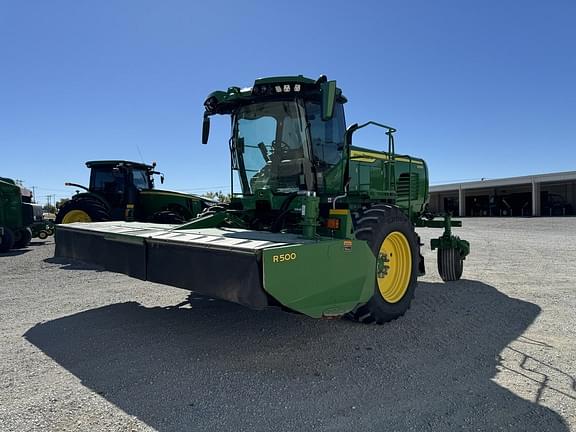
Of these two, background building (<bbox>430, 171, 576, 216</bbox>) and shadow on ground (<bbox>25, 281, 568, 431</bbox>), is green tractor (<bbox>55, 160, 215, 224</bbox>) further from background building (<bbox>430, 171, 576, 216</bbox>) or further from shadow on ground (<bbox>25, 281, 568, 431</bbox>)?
background building (<bbox>430, 171, 576, 216</bbox>)

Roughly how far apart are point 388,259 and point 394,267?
0.18 metres

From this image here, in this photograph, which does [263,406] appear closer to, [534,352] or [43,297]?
[534,352]

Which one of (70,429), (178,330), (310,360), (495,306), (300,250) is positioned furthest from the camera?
(495,306)

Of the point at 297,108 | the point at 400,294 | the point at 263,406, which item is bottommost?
the point at 263,406

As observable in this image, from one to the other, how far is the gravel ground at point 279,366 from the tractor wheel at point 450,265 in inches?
53.0

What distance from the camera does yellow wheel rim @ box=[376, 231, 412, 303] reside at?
512 cm

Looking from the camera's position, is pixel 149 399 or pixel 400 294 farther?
pixel 400 294

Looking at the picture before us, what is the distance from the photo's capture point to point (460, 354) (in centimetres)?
391

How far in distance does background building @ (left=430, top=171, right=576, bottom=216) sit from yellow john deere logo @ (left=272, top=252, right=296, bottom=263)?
1450 inches

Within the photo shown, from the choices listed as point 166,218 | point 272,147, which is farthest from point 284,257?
point 166,218

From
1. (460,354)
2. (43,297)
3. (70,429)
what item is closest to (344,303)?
(460,354)

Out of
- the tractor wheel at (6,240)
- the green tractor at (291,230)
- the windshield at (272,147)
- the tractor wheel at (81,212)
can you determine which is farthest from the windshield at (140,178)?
the windshield at (272,147)

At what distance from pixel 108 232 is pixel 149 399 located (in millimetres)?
2441

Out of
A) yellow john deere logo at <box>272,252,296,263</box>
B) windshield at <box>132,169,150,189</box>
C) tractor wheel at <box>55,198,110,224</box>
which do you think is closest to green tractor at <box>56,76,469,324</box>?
yellow john deere logo at <box>272,252,296,263</box>
